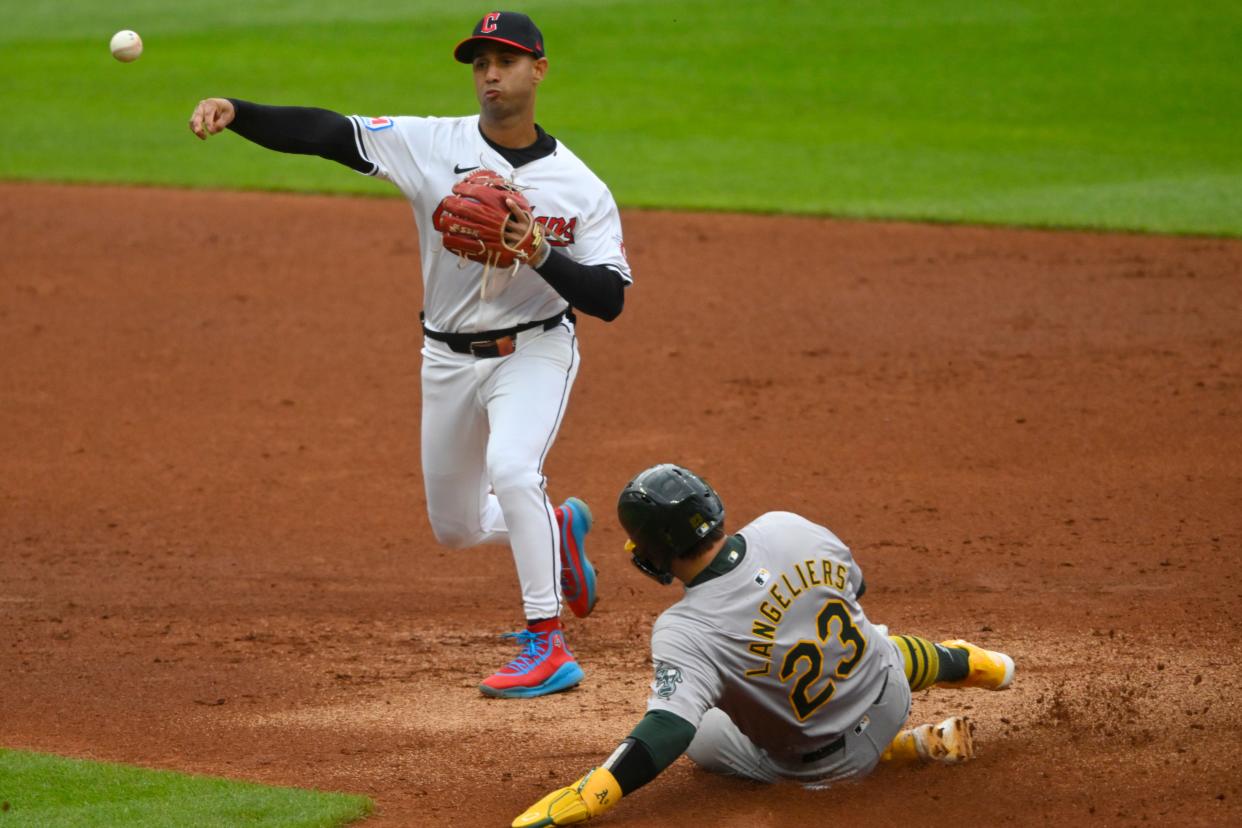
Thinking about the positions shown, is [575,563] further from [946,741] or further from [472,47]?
[472,47]

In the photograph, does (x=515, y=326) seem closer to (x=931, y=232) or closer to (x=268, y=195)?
(x=931, y=232)

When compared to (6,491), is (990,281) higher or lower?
higher

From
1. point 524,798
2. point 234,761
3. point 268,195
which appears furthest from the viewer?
point 268,195

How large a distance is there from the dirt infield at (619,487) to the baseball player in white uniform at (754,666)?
4.6 inches

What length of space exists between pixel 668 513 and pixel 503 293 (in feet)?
4.88

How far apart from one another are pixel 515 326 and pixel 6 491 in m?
3.47

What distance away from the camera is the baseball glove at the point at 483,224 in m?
4.74

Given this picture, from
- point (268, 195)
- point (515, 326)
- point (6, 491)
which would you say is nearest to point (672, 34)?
point (268, 195)

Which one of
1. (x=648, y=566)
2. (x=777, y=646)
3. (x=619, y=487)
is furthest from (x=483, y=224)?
(x=619, y=487)

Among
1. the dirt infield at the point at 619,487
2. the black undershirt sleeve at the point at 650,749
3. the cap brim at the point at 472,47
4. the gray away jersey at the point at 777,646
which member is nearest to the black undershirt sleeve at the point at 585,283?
the cap brim at the point at 472,47

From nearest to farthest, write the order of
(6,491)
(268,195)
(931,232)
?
(6,491) < (931,232) < (268,195)

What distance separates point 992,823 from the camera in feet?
12.9

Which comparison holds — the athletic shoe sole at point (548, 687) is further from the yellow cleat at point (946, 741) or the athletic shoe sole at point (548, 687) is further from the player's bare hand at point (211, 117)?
the player's bare hand at point (211, 117)

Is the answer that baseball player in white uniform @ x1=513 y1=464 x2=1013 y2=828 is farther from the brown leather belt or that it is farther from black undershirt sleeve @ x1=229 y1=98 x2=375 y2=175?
black undershirt sleeve @ x1=229 y1=98 x2=375 y2=175
